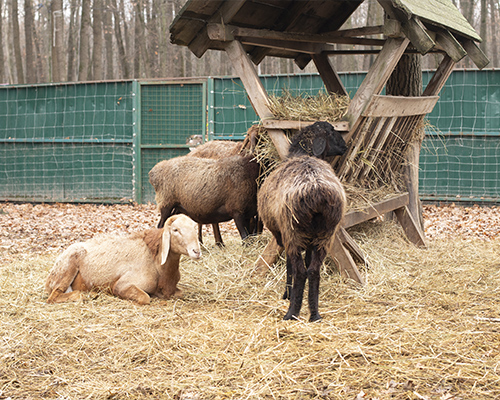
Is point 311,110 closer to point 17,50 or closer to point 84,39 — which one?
point 84,39

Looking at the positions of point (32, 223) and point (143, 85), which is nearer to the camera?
point (32, 223)

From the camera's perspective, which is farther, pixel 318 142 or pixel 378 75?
pixel 378 75

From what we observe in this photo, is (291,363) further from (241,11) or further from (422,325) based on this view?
(241,11)

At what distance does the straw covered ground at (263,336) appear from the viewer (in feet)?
11.5

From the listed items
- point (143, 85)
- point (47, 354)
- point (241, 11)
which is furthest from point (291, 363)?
A: point (143, 85)

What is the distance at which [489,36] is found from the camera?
1678 inches

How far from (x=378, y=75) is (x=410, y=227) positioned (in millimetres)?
3117

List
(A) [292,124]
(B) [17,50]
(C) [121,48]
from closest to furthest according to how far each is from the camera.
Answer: (A) [292,124] → (B) [17,50] → (C) [121,48]

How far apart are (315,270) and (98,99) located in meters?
11.4

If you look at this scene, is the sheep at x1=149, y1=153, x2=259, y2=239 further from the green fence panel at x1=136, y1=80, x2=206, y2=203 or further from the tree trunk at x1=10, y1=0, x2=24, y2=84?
the tree trunk at x1=10, y1=0, x2=24, y2=84

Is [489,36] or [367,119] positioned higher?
[489,36]

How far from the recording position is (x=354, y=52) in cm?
802

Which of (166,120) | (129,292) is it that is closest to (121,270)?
(129,292)

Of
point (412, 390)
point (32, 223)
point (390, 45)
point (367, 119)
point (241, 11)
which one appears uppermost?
point (241, 11)
